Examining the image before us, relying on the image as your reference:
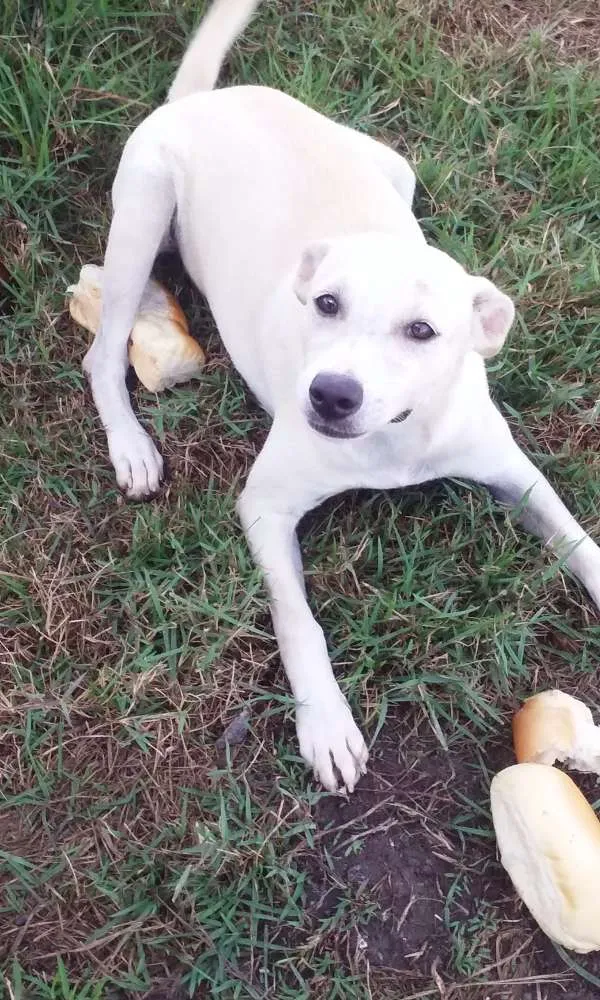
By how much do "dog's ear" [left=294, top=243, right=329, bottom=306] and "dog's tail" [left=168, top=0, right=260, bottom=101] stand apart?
1.27 m

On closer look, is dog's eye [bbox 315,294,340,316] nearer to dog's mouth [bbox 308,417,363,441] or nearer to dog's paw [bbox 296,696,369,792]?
dog's mouth [bbox 308,417,363,441]

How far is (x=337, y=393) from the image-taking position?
2014 millimetres

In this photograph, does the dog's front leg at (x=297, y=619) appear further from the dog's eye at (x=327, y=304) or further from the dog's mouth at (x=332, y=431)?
Result: the dog's eye at (x=327, y=304)

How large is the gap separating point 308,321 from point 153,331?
0.95 metres

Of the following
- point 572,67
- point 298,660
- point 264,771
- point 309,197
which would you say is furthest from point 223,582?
point 572,67

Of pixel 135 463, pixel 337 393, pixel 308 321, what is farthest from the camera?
pixel 135 463

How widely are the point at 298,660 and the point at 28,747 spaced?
744 mm

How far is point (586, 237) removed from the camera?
3258 millimetres

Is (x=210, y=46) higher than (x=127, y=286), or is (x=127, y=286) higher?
(x=210, y=46)

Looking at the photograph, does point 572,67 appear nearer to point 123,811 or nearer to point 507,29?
point 507,29

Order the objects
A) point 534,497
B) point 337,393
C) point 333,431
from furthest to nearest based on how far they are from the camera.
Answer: point 534,497, point 333,431, point 337,393

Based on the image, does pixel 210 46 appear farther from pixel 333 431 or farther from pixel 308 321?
pixel 333 431

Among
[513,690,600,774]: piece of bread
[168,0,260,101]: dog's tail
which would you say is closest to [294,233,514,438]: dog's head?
[513,690,600,774]: piece of bread

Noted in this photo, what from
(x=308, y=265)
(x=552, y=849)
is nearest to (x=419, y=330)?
(x=308, y=265)
